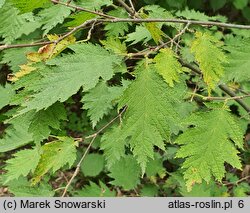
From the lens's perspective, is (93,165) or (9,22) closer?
(9,22)

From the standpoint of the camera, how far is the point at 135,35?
1.71 metres

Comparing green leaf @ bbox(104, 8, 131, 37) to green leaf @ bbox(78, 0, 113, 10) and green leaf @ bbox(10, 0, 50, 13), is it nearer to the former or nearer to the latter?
green leaf @ bbox(78, 0, 113, 10)

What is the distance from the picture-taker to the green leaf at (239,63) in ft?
3.91

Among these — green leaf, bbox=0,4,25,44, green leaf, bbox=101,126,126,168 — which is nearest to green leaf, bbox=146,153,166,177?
green leaf, bbox=101,126,126,168

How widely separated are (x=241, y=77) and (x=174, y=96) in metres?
0.31

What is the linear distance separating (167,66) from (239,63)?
0.30 m

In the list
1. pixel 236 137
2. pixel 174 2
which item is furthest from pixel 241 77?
pixel 174 2

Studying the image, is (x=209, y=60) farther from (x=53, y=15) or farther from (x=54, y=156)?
(x=53, y=15)

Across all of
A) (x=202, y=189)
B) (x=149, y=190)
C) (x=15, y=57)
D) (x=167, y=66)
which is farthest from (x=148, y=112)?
(x=149, y=190)

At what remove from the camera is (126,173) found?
254 centimetres

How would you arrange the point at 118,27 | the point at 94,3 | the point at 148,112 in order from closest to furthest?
the point at 148,112
the point at 94,3
the point at 118,27

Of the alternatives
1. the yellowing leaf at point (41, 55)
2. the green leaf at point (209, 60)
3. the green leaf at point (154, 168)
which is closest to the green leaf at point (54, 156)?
the yellowing leaf at point (41, 55)

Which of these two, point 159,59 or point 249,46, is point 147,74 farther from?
point 249,46

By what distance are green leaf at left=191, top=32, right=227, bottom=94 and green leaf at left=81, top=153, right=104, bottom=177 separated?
2238 millimetres
